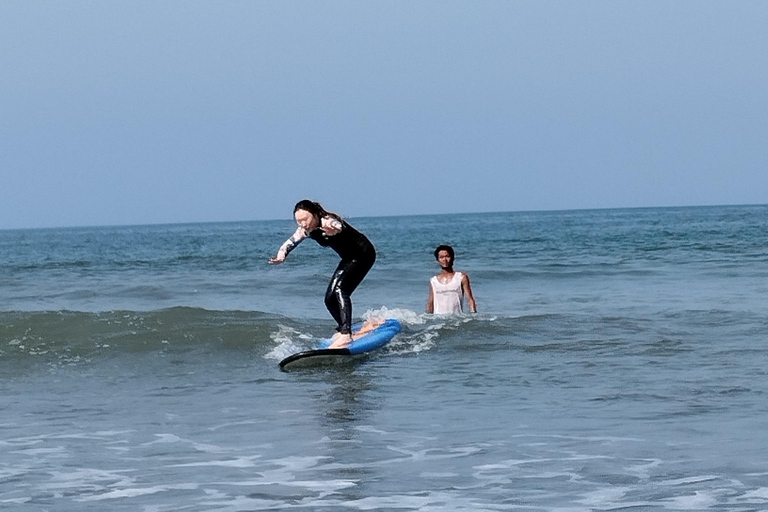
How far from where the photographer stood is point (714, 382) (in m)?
9.13

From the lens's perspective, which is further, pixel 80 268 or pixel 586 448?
pixel 80 268

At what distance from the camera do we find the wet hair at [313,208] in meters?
10.3

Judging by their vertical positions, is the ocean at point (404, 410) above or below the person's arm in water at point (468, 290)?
below

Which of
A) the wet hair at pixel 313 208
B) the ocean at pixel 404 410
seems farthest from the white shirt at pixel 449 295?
the wet hair at pixel 313 208

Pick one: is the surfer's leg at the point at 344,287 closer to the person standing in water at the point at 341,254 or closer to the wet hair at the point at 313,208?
the person standing in water at the point at 341,254

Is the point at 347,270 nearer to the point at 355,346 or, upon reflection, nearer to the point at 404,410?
the point at 355,346

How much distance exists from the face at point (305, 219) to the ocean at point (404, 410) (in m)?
1.47

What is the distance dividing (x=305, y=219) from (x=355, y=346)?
1684mm

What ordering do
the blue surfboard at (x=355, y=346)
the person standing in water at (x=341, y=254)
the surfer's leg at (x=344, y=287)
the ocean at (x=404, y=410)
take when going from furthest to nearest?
the surfer's leg at (x=344, y=287)
the blue surfboard at (x=355, y=346)
the person standing in water at (x=341, y=254)
the ocean at (x=404, y=410)

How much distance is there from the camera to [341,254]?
10.9m

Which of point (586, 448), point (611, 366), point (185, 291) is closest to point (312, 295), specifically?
point (185, 291)

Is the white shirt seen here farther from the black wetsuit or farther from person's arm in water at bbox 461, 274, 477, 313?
the black wetsuit

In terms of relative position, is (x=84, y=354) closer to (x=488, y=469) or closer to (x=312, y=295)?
(x=488, y=469)

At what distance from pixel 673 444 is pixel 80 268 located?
30.4m
